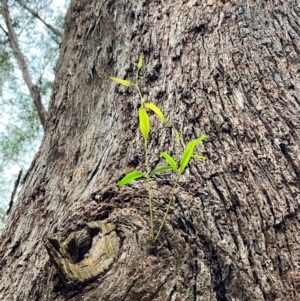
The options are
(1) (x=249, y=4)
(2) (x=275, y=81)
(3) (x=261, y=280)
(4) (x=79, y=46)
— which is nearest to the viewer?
(3) (x=261, y=280)

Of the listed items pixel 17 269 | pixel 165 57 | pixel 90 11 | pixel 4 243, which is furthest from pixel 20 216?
pixel 90 11

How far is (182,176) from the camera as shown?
899mm

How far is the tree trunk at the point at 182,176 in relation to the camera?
76 centimetres

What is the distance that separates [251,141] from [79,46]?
996mm

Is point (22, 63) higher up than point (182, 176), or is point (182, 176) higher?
point (22, 63)

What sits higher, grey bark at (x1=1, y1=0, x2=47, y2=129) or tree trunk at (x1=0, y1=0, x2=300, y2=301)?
grey bark at (x1=1, y1=0, x2=47, y2=129)

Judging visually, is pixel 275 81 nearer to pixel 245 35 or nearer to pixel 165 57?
pixel 245 35

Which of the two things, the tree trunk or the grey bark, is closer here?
the tree trunk

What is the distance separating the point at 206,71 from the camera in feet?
3.76

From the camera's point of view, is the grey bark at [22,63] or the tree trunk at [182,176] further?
the grey bark at [22,63]

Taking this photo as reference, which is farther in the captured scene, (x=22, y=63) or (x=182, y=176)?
(x=22, y=63)

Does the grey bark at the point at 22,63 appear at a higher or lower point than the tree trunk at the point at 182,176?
higher

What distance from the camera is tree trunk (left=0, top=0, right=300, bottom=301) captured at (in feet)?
2.48

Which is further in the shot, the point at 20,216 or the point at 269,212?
the point at 20,216
